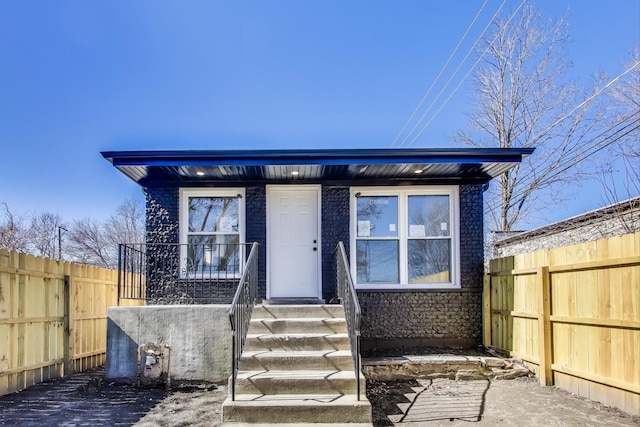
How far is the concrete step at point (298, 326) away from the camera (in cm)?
605

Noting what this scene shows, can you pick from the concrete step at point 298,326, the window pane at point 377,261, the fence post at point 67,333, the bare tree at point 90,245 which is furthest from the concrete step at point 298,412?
the bare tree at point 90,245

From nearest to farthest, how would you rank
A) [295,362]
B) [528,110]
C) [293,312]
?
[295,362] → [293,312] → [528,110]

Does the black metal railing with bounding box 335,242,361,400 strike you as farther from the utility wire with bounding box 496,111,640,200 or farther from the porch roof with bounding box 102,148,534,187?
the utility wire with bounding box 496,111,640,200

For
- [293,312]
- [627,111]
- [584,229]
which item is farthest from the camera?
[627,111]

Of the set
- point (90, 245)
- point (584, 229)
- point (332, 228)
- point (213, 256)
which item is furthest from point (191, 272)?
point (90, 245)

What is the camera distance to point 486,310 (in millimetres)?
7637

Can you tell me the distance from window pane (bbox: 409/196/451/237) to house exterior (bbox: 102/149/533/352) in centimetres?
2

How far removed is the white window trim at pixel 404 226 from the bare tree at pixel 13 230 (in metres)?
22.1

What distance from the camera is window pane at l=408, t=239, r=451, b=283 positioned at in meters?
7.84

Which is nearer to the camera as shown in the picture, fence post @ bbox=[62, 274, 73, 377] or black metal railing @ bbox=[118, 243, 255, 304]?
fence post @ bbox=[62, 274, 73, 377]

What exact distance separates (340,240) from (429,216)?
1533 millimetres

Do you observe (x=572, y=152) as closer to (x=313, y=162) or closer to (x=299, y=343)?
(x=313, y=162)

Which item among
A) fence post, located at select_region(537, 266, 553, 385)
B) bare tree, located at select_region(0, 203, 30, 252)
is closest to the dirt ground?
fence post, located at select_region(537, 266, 553, 385)

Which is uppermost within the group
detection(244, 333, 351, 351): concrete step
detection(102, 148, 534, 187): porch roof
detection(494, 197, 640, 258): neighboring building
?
detection(102, 148, 534, 187): porch roof
